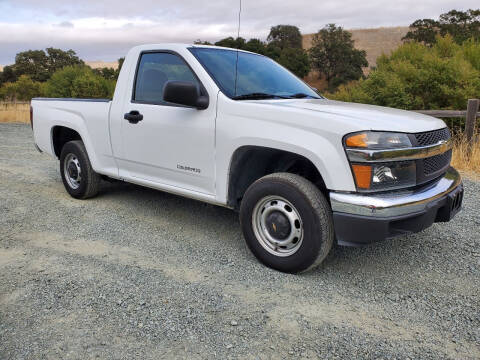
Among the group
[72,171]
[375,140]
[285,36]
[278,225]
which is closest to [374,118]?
[375,140]

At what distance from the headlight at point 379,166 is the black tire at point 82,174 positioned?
355 cm

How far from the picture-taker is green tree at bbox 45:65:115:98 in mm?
21938

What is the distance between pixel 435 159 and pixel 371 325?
4.88 feet

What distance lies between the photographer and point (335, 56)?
53406mm

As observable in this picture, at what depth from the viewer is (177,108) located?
163 inches

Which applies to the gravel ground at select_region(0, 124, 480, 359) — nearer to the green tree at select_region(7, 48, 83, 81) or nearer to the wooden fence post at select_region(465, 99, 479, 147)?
the wooden fence post at select_region(465, 99, 479, 147)

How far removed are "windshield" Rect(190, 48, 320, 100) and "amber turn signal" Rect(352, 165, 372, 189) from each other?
1313 millimetres

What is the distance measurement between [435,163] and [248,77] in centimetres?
184

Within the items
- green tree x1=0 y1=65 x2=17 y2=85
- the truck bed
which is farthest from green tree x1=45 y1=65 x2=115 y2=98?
green tree x1=0 y1=65 x2=17 y2=85

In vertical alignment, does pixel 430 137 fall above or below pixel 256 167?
above

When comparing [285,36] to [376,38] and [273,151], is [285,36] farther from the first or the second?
[273,151]

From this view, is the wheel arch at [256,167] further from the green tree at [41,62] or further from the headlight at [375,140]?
the green tree at [41,62]

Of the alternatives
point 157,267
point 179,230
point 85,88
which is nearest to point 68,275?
point 157,267

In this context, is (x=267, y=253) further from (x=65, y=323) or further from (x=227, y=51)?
(x=227, y=51)
